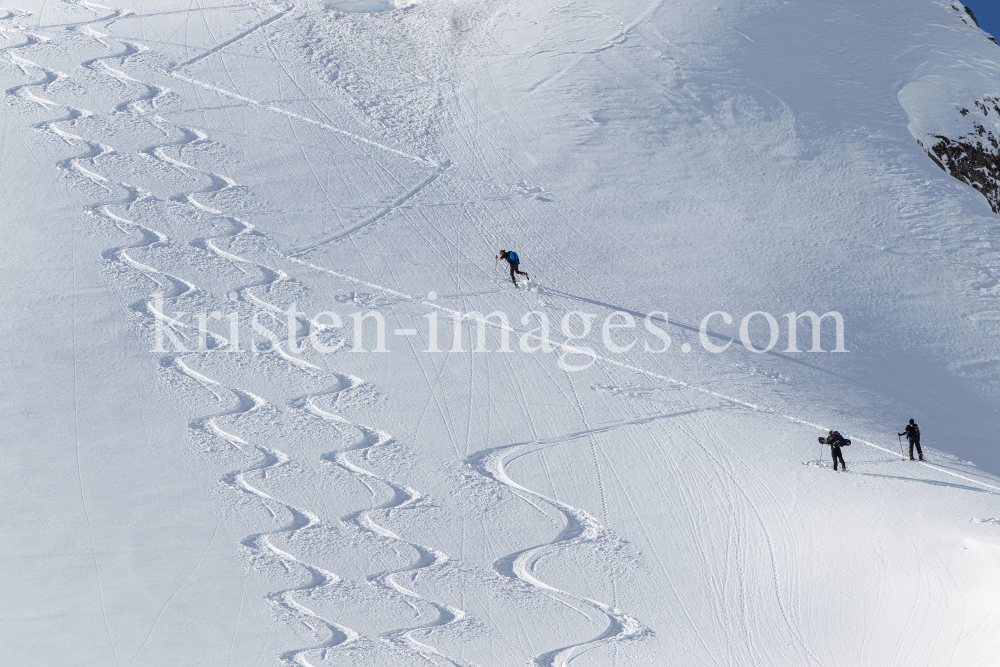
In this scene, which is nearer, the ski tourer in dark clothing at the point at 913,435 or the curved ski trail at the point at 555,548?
the curved ski trail at the point at 555,548

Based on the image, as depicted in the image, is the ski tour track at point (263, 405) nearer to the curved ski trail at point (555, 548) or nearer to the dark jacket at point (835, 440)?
the curved ski trail at point (555, 548)

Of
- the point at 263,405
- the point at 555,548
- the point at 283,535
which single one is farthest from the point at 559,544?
the point at 263,405

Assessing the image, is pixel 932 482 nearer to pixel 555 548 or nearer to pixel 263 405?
pixel 555 548

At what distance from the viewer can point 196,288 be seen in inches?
646

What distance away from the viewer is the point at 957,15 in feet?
88.7

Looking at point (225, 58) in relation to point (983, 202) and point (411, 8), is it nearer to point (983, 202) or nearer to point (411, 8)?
point (411, 8)

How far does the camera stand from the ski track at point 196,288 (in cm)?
1049

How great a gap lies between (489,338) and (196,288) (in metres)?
5.43

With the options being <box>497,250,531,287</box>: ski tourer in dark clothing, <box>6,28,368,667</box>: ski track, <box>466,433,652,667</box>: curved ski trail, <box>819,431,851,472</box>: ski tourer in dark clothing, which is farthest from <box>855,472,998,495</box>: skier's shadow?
<box>6,28,368,667</box>: ski track

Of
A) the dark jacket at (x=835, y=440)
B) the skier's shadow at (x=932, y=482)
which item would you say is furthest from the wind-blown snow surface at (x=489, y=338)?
the dark jacket at (x=835, y=440)

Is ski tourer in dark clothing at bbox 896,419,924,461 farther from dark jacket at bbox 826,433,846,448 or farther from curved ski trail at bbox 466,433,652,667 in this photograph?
curved ski trail at bbox 466,433,652,667

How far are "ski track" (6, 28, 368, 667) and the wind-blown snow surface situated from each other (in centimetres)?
6

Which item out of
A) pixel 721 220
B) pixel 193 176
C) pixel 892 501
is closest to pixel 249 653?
pixel 892 501

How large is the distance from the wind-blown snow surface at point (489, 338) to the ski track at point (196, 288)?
65 millimetres
